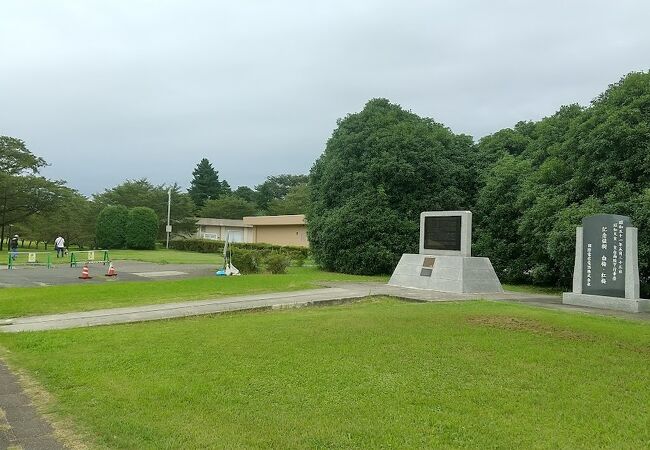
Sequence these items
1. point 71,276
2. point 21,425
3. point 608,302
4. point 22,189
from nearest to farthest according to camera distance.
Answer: point 21,425
point 608,302
point 71,276
point 22,189

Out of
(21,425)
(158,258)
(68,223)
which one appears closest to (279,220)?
(158,258)

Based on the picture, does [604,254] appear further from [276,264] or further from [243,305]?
[276,264]

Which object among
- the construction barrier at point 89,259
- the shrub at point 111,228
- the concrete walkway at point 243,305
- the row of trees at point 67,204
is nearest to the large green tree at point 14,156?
the row of trees at point 67,204

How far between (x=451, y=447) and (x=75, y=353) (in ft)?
17.2

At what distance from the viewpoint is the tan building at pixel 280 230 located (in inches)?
1823

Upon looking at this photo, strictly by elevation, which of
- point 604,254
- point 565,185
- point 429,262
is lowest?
point 429,262

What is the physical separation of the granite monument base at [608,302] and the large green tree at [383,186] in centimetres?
973

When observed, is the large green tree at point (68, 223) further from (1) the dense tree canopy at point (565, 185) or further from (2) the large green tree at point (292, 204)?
(1) the dense tree canopy at point (565, 185)

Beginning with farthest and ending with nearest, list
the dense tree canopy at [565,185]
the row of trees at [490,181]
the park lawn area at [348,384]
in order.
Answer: the row of trees at [490,181]
the dense tree canopy at [565,185]
the park lawn area at [348,384]

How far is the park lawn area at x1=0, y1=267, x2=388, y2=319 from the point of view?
37.9ft

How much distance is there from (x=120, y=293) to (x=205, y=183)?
7697 cm

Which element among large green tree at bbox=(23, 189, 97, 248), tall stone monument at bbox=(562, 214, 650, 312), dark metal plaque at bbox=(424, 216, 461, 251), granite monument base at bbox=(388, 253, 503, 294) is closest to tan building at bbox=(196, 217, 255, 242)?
large green tree at bbox=(23, 189, 97, 248)

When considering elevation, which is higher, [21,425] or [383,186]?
[383,186]

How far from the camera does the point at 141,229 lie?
4684cm
